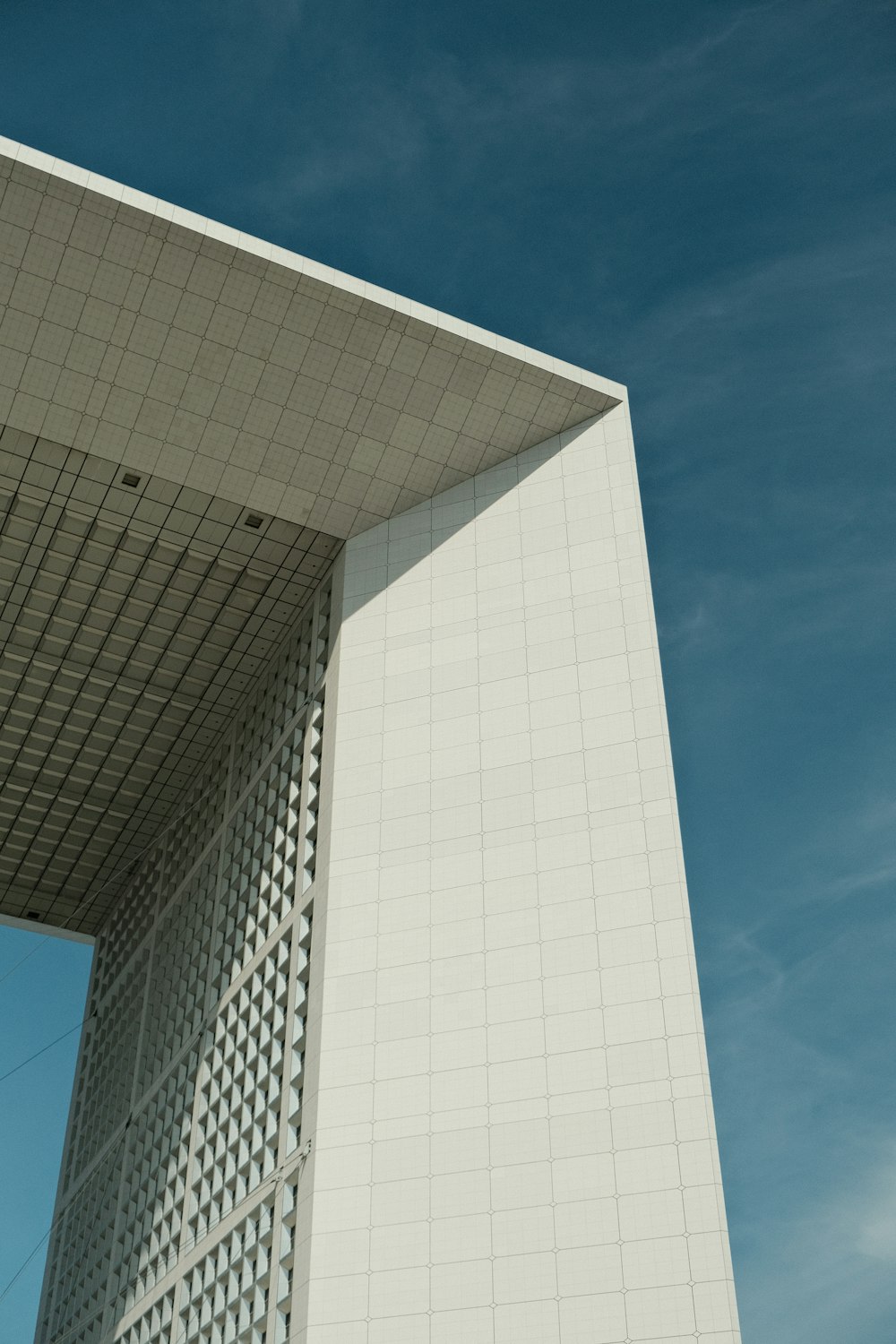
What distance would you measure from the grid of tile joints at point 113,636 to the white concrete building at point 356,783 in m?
0.08

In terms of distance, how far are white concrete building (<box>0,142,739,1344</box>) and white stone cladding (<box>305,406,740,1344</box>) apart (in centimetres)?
4

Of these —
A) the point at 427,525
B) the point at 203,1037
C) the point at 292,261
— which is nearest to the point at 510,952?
the point at 427,525

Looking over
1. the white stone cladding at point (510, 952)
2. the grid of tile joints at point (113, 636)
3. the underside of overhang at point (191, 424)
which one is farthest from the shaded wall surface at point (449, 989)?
the grid of tile joints at point (113, 636)

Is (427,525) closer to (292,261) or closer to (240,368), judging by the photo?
(240,368)

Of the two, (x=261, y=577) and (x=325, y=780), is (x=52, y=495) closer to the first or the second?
(x=261, y=577)

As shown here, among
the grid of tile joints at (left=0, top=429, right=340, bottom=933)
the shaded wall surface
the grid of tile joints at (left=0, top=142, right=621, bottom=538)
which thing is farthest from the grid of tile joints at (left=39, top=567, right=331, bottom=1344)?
the grid of tile joints at (left=0, top=142, right=621, bottom=538)

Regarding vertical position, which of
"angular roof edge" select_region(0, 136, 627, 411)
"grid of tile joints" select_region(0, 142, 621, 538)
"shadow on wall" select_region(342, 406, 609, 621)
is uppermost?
"angular roof edge" select_region(0, 136, 627, 411)

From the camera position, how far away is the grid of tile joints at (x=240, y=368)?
65.9 ft

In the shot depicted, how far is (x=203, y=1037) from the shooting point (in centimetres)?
2362

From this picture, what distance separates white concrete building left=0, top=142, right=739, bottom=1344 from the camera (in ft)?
54.1

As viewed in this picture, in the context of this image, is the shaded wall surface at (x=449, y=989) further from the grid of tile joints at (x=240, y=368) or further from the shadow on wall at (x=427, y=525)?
the grid of tile joints at (x=240, y=368)

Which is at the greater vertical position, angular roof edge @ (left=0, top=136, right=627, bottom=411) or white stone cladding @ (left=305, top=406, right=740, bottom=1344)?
angular roof edge @ (left=0, top=136, right=627, bottom=411)

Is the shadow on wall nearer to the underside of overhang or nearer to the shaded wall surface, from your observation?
the shaded wall surface

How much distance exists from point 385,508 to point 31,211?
6.79 meters
